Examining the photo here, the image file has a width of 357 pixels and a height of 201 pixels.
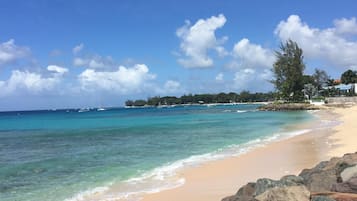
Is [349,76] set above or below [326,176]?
above

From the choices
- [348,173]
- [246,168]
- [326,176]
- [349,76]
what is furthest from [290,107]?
[348,173]

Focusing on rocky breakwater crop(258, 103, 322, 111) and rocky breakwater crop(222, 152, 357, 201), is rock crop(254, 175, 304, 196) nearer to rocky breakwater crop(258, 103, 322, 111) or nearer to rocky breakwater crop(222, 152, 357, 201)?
rocky breakwater crop(222, 152, 357, 201)

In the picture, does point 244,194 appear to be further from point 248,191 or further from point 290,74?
point 290,74

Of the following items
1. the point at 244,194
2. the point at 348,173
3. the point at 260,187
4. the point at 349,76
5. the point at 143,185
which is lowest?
the point at 143,185

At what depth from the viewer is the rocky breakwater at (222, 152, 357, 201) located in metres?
6.51

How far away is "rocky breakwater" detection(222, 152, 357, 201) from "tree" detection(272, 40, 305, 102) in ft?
255

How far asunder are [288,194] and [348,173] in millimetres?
1839

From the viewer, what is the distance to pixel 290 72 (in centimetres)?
8438

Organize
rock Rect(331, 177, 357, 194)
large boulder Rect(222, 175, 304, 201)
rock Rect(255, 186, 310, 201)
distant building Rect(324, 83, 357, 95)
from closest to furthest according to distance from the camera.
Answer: rock Rect(255, 186, 310, 201)
rock Rect(331, 177, 357, 194)
large boulder Rect(222, 175, 304, 201)
distant building Rect(324, 83, 357, 95)

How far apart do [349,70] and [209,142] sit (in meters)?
93.3

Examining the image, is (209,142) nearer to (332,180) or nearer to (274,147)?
(274,147)

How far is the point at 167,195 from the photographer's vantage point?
10328 millimetres

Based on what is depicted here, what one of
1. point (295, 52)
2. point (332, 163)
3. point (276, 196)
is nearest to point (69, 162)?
point (332, 163)

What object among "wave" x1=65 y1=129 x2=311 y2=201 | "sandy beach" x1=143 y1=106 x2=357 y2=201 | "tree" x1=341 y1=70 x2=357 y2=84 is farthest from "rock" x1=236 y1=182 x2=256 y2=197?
"tree" x1=341 y1=70 x2=357 y2=84
